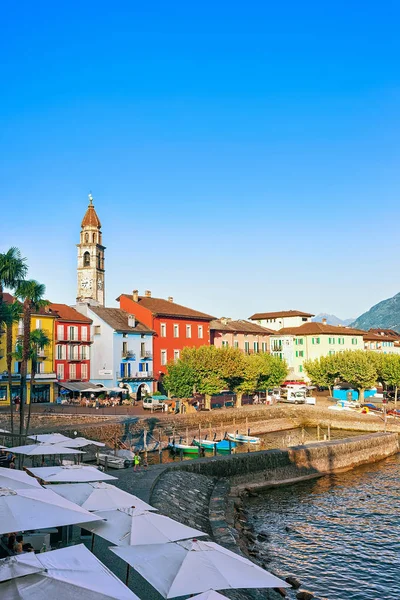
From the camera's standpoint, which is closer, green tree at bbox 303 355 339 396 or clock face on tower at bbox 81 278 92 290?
green tree at bbox 303 355 339 396

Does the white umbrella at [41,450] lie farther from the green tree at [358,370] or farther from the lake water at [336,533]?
the green tree at [358,370]

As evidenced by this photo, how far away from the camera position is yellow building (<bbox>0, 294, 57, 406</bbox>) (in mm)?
52688

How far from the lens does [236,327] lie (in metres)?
84.1

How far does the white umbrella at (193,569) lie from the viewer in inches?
363

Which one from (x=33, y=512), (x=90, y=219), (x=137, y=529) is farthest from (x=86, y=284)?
(x=33, y=512)

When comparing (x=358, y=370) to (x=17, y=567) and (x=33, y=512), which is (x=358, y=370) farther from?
(x=17, y=567)

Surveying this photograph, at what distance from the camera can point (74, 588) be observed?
781cm

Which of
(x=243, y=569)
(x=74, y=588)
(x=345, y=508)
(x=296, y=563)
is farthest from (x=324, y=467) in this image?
(x=74, y=588)

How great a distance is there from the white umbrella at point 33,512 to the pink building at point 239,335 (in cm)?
6597

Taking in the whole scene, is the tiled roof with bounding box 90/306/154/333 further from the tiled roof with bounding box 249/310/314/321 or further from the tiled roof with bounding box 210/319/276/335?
the tiled roof with bounding box 249/310/314/321

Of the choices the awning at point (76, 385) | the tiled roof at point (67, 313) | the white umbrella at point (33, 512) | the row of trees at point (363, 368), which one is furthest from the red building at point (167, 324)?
the white umbrella at point (33, 512)

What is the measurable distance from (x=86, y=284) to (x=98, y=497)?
6279 centimetres

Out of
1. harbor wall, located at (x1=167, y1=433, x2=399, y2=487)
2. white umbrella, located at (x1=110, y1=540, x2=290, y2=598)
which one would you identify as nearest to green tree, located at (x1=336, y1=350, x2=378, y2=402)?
harbor wall, located at (x1=167, y1=433, x2=399, y2=487)

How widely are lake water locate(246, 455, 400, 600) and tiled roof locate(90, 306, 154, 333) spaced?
32.7 meters
